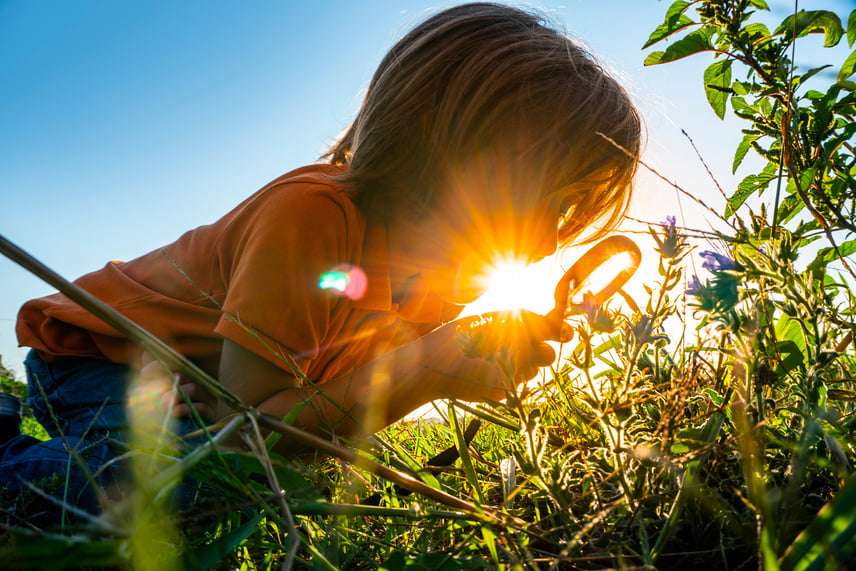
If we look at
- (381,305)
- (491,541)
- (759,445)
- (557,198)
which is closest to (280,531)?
(491,541)

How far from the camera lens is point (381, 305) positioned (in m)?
1.74

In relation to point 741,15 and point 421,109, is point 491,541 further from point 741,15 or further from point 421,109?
point 421,109

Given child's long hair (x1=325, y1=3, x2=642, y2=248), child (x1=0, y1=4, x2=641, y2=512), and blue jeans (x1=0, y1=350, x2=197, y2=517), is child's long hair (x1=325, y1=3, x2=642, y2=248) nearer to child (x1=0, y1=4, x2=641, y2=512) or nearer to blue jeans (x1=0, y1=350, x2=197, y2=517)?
child (x1=0, y1=4, x2=641, y2=512)

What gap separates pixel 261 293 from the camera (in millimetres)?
1225

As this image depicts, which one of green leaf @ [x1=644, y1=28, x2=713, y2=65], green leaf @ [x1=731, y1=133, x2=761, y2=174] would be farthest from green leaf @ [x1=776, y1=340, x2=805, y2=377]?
green leaf @ [x1=644, y1=28, x2=713, y2=65]

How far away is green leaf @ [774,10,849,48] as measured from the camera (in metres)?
0.85

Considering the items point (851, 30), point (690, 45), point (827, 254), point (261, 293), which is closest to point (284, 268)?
point (261, 293)

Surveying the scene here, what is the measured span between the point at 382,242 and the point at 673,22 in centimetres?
106

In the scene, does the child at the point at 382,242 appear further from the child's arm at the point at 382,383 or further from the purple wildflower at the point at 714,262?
the purple wildflower at the point at 714,262

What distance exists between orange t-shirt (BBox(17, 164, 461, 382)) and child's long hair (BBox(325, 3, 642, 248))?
0.74 ft

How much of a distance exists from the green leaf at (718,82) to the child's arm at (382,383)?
59cm

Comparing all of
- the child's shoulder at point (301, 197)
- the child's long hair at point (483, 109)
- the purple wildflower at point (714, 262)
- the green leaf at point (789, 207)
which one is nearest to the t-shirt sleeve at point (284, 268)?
the child's shoulder at point (301, 197)

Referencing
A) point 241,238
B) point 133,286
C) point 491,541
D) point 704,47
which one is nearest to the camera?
point 491,541

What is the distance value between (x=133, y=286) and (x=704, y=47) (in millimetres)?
1724
